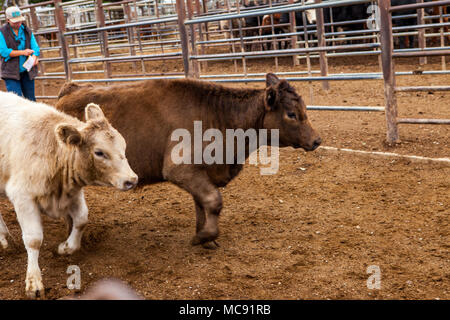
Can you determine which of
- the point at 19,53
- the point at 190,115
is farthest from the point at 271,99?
the point at 19,53

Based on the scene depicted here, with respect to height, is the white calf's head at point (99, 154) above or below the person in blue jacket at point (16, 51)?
below

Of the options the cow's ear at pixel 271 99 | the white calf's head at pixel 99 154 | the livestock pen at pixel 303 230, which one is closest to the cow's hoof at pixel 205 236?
the livestock pen at pixel 303 230

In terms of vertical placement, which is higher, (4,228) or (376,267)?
(4,228)

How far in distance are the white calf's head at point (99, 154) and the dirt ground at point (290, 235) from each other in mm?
699

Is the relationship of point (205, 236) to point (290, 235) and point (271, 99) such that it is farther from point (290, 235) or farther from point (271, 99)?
point (271, 99)

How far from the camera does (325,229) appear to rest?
169 inches

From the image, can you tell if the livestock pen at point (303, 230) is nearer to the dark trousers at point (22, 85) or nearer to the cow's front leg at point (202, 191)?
the cow's front leg at point (202, 191)

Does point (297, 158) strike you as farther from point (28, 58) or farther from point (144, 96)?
point (28, 58)

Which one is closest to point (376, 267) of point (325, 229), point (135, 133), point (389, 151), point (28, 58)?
point (325, 229)

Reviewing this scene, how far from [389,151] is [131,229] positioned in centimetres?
320

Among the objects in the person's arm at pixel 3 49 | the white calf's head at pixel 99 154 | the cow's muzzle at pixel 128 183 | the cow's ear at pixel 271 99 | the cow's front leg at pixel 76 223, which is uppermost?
the person's arm at pixel 3 49

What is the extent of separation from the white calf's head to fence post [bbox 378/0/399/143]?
3.68m

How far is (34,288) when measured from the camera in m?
3.41

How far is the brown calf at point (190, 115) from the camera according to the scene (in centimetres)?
419
